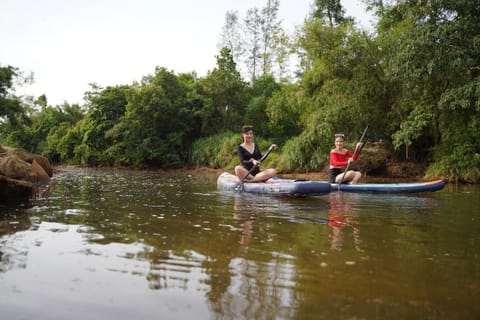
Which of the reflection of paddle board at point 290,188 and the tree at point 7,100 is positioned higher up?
the tree at point 7,100

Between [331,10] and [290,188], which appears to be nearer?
[290,188]

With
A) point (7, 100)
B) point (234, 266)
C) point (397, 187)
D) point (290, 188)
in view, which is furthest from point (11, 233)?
point (7, 100)

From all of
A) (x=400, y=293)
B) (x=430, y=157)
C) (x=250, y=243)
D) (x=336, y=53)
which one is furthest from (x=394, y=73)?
(x=400, y=293)

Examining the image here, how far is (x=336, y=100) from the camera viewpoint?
14844 millimetres

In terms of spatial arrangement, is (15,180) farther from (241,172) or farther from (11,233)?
(241,172)

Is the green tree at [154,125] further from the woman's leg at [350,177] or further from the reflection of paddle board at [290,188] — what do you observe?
the reflection of paddle board at [290,188]

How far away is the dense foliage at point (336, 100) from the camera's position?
1188 centimetres

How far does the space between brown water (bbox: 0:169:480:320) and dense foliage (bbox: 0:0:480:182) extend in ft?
27.2

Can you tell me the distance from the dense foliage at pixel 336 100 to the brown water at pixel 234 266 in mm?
8287

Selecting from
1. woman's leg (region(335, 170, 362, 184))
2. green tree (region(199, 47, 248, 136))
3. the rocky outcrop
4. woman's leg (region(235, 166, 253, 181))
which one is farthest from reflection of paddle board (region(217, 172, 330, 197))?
green tree (region(199, 47, 248, 136))

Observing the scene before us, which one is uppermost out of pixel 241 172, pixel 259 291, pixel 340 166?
pixel 340 166

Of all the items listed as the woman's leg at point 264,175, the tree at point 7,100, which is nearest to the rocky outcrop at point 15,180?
the woman's leg at point 264,175

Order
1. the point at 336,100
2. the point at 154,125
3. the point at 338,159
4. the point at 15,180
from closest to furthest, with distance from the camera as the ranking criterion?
the point at 15,180
the point at 338,159
the point at 336,100
the point at 154,125

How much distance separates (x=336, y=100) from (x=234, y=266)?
1287 cm
